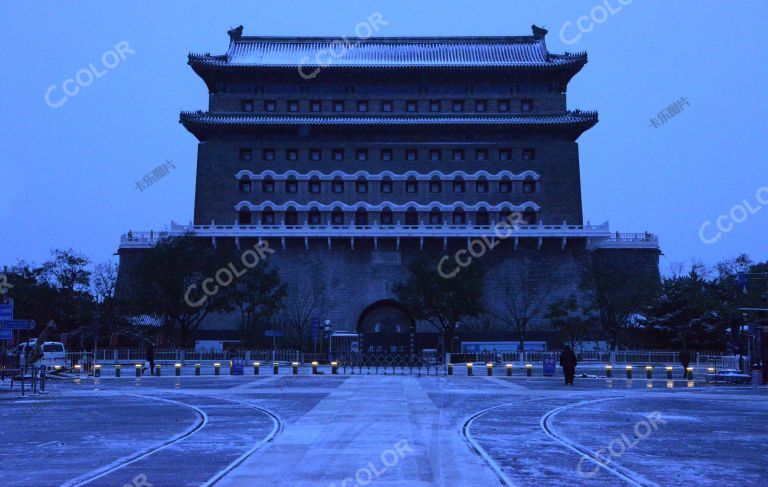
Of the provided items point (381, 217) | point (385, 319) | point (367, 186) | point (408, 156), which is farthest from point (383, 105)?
point (385, 319)

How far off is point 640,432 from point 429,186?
5430cm

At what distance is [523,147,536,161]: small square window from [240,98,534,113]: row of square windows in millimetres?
3557

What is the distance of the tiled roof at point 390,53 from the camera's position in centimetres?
6950

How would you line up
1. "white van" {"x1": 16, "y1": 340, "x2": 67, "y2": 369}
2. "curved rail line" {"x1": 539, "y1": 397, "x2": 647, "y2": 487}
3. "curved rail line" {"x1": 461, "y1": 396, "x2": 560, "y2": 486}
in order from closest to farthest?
"curved rail line" {"x1": 461, "y1": 396, "x2": 560, "y2": 486}, "curved rail line" {"x1": 539, "y1": 397, "x2": 647, "y2": 487}, "white van" {"x1": 16, "y1": 340, "x2": 67, "y2": 369}

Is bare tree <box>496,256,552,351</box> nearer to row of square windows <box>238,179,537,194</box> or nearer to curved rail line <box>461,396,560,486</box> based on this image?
row of square windows <box>238,179,537,194</box>

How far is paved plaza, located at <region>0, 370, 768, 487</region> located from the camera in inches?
421

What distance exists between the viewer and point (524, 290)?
6438 cm

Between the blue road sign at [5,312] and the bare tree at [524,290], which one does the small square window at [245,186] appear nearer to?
the bare tree at [524,290]

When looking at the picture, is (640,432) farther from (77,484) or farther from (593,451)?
(77,484)

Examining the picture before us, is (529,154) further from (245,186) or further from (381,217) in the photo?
(245,186)

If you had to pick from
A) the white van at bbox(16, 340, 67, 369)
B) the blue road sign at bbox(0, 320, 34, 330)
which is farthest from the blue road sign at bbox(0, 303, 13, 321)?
the white van at bbox(16, 340, 67, 369)

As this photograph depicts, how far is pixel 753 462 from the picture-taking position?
12.1 meters

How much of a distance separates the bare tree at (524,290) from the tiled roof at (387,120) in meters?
10.7

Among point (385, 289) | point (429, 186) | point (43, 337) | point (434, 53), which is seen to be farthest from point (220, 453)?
point (434, 53)
